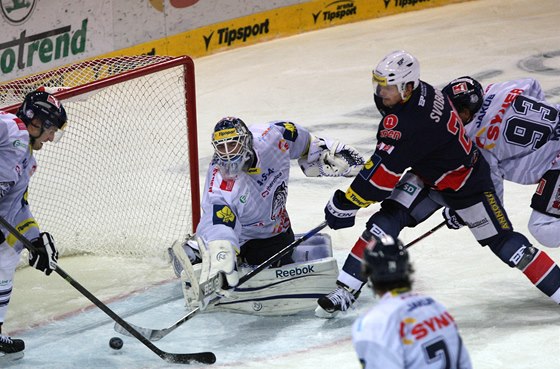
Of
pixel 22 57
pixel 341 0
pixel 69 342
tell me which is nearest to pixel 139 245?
pixel 69 342

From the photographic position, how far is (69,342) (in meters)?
4.55

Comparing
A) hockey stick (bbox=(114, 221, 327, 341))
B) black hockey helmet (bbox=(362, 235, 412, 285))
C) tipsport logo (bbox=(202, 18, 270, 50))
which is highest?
black hockey helmet (bbox=(362, 235, 412, 285))

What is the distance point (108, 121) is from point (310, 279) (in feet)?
6.06

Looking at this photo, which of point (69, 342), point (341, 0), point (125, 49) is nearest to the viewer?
point (69, 342)

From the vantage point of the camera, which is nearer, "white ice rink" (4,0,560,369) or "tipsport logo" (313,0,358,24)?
"white ice rink" (4,0,560,369)

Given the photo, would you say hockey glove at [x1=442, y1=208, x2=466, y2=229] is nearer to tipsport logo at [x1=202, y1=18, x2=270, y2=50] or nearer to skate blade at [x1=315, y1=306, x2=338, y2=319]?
skate blade at [x1=315, y1=306, x2=338, y2=319]

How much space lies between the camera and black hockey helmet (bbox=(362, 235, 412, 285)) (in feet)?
8.10

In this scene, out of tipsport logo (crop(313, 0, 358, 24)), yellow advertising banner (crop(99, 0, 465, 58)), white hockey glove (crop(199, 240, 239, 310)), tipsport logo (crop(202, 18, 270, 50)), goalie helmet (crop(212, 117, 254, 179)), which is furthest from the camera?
tipsport logo (crop(313, 0, 358, 24))

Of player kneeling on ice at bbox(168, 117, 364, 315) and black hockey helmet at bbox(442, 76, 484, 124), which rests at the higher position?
black hockey helmet at bbox(442, 76, 484, 124)

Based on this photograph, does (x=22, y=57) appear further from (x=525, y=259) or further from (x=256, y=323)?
(x=525, y=259)

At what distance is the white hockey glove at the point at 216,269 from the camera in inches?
168

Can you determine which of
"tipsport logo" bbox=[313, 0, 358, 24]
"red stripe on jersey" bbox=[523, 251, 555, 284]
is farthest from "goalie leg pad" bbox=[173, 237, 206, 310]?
"tipsport logo" bbox=[313, 0, 358, 24]

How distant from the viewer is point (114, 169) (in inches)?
234

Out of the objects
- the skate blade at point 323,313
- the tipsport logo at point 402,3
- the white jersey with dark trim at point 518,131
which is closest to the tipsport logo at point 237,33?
the tipsport logo at point 402,3
